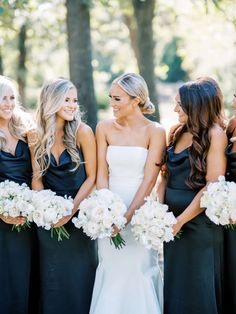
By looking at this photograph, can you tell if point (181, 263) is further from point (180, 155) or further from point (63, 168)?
point (63, 168)

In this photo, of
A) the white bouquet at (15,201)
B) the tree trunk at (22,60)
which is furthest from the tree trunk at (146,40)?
the tree trunk at (22,60)

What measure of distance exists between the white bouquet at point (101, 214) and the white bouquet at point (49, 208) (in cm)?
15

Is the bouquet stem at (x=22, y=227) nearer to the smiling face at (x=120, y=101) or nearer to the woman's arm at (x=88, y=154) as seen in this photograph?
the woman's arm at (x=88, y=154)

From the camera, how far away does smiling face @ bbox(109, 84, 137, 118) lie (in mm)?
5219

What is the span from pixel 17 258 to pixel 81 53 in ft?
14.9

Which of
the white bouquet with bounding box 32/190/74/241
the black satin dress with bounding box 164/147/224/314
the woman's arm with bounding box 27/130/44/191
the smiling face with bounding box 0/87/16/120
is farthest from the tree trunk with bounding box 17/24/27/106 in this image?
the black satin dress with bounding box 164/147/224/314

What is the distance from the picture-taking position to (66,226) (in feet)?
17.4

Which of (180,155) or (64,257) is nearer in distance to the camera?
(180,155)

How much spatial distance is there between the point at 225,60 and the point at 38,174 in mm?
18829

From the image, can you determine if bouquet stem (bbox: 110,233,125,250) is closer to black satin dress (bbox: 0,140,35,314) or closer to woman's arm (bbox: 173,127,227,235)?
woman's arm (bbox: 173,127,227,235)

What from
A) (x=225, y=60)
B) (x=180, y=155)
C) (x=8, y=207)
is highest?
(x=225, y=60)

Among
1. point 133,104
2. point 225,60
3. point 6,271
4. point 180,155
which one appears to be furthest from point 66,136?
point 225,60

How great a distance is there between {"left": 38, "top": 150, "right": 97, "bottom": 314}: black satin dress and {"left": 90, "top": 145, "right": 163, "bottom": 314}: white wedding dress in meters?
0.15

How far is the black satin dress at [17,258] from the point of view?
5.39 meters
